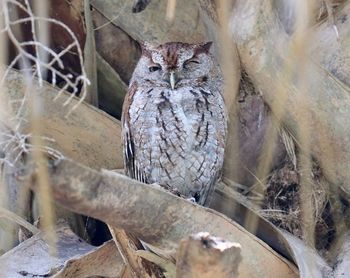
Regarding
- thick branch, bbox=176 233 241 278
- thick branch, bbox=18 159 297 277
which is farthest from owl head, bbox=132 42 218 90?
thick branch, bbox=176 233 241 278

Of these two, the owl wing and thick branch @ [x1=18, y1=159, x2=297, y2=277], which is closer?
thick branch @ [x1=18, y1=159, x2=297, y2=277]

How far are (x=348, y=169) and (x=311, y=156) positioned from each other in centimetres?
11

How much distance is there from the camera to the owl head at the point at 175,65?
9.12 ft

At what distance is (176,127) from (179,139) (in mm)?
42

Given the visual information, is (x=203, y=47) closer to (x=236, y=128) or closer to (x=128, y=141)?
(x=236, y=128)

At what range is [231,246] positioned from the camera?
5.20 feet

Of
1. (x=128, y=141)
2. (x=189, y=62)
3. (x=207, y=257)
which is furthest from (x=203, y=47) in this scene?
(x=207, y=257)

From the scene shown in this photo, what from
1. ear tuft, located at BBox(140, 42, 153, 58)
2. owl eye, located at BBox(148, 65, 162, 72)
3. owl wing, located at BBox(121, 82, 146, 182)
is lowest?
owl wing, located at BBox(121, 82, 146, 182)

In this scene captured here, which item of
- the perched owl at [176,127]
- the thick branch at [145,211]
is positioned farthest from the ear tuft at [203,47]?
the thick branch at [145,211]

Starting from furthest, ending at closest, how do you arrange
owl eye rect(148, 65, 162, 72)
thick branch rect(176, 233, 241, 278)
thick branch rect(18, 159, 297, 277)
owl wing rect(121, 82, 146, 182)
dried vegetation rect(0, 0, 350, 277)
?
owl eye rect(148, 65, 162, 72)
owl wing rect(121, 82, 146, 182)
dried vegetation rect(0, 0, 350, 277)
thick branch rect(176, 233, 241, 278)
thick branch rect(18, 159, 297, 277)

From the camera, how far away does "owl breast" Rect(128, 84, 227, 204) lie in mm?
2785

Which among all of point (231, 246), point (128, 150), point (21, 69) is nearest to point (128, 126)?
point (128, 150)

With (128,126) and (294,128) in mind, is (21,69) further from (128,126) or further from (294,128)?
(294,128)

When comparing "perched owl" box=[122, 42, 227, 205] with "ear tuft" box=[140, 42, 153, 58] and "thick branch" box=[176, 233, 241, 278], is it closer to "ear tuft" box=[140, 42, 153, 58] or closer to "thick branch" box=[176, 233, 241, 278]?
"ear tuft" box=[140, 42, 153, 58]
